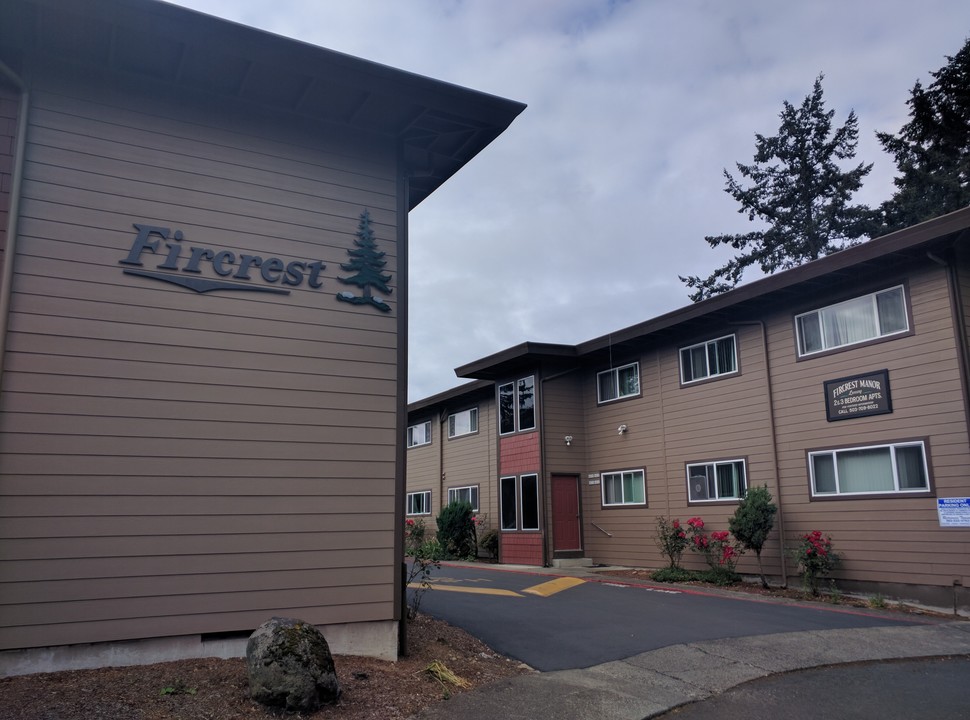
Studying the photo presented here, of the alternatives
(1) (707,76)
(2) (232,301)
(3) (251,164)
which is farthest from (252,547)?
(1) (707,76)

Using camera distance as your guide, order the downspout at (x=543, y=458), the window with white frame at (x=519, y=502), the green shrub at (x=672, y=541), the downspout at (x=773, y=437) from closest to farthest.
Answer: the downspout at (x=773, y=437), the green shrub at (x=672, y=541), the downspout at (x=543, y=458), the window with white frame at (x=519, y=502)

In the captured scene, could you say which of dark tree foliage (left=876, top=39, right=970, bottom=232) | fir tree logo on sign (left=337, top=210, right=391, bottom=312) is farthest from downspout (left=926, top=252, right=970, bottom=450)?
dark tree foliage (left=876, top=39, right=970, bottom=232)

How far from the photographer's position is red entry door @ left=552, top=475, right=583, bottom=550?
1911 centimetres

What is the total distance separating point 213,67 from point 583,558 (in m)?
15.1

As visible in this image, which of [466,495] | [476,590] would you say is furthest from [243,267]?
[466,495]

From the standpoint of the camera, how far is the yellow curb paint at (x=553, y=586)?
1320 cm

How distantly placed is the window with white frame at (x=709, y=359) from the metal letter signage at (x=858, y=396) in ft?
7.95

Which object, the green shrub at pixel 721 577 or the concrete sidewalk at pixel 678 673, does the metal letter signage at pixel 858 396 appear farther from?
the concrete sidewalk at pixel 678 673

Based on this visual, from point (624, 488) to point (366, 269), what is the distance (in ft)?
39.7

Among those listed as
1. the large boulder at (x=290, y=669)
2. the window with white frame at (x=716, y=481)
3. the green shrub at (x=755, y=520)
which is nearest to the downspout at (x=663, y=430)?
the window with white frame at (x=716, y=481)

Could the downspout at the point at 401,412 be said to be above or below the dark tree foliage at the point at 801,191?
below

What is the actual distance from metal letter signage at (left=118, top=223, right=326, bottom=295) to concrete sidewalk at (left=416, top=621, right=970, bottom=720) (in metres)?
4.30

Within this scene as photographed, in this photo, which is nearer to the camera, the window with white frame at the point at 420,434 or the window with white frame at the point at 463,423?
the window with white frame at the point at 463,423

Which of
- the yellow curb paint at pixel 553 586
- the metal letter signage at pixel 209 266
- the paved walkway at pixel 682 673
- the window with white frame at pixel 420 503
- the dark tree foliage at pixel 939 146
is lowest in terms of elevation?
the paved walkway at pixel 682 673
